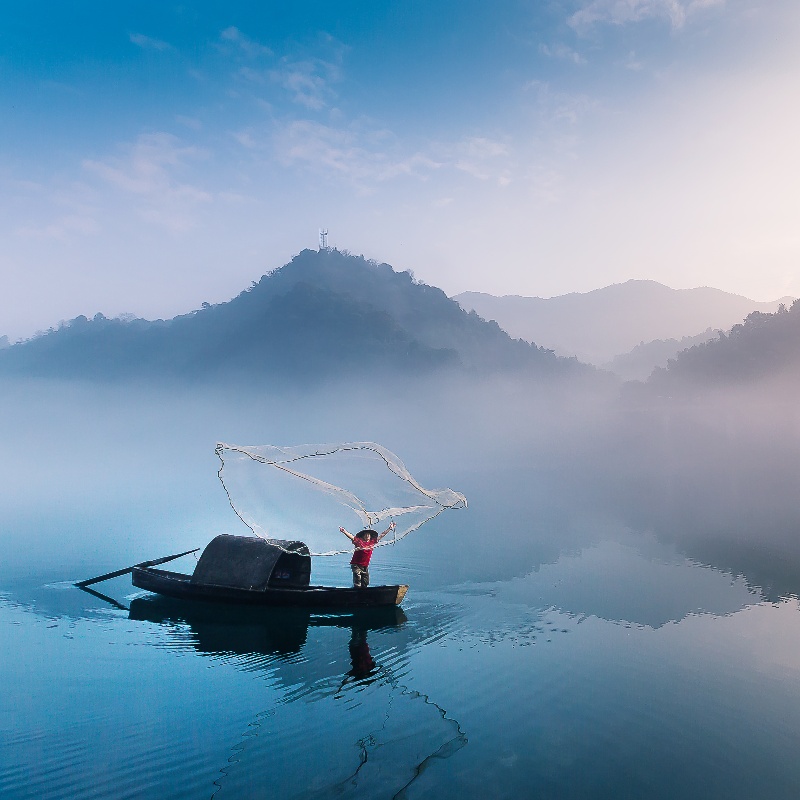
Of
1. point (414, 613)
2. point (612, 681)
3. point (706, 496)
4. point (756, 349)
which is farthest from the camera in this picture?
point (756, 349)

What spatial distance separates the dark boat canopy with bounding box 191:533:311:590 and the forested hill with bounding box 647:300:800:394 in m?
161

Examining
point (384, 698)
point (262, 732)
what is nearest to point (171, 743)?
point (262, 732)

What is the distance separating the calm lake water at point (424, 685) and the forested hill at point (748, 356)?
14402cm

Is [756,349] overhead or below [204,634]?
A: overhead

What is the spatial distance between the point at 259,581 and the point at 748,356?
173 meters

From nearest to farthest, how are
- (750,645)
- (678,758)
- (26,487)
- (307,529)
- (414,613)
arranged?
(678,758) < (750,645) < (414,613) < (307,529) < (26,487)

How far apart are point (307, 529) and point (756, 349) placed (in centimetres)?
16464

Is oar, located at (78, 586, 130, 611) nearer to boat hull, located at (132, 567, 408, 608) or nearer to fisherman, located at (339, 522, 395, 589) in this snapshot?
boat hull, located at (132, 567, 408, 608)

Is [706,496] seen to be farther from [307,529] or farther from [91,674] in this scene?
[91,674]

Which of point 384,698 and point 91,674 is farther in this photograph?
point 91,674

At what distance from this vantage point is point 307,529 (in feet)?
100

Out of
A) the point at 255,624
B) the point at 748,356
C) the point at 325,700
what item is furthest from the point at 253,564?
the point at 748,356

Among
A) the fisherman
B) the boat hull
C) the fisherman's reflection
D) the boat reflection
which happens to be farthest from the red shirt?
the fisherman's reflection

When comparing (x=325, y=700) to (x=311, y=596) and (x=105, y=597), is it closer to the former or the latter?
(x=311, y=596)
